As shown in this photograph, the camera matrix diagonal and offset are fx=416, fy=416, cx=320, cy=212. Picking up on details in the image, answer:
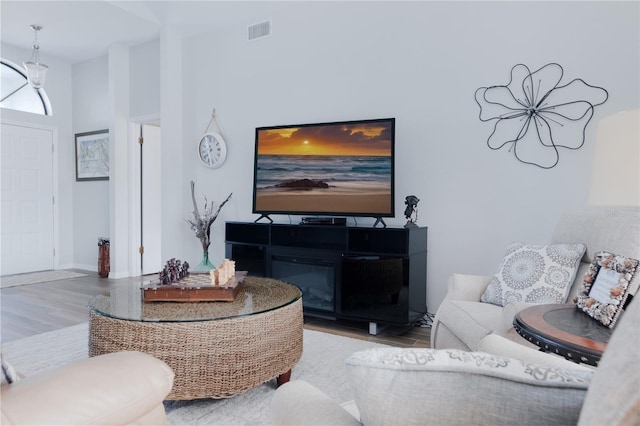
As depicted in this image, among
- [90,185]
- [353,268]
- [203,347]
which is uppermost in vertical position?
[90,185]

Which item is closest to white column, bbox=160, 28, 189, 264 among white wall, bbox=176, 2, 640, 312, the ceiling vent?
white wall, bbox=176, 2, 640, 312

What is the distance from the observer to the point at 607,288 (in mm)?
1488

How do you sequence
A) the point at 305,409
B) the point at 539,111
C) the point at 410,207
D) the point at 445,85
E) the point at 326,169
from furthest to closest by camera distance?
the point at 326,169, the point at 445,85, the point at 410,207, the point at 539,111, the point at 305,409

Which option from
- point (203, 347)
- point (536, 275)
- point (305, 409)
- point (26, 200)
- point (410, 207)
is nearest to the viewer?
point (305, 409)

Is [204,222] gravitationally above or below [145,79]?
below

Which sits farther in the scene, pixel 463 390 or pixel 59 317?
pixel 59 317

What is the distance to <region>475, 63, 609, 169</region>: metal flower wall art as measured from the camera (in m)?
2.78

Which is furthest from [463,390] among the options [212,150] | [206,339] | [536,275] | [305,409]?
[212,150]

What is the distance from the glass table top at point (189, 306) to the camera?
1.80m

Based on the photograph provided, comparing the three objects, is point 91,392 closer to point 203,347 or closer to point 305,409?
point 305,409

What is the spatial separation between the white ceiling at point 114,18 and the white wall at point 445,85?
0.26 m

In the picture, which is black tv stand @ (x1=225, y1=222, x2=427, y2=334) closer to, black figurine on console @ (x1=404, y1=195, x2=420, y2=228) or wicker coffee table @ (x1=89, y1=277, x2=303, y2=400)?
black figurine on console @ (x1=404, y1=195, x2=420, y2=228)

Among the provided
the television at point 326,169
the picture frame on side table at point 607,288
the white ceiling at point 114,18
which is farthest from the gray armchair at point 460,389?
the white ceiling at point 114,18

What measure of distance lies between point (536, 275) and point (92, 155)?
5710 mm
